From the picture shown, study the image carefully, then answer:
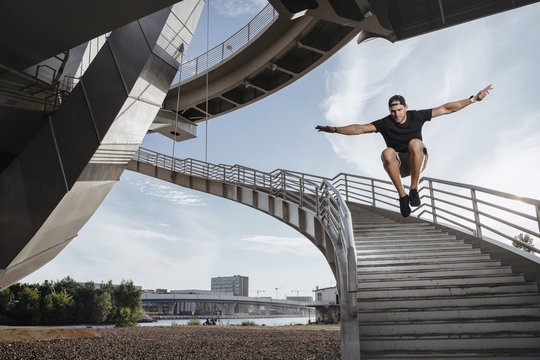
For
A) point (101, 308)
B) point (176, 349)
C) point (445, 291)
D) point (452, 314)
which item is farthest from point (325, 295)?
point (452, 314)

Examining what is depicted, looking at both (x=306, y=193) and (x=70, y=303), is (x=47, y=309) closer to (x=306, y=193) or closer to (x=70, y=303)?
(x=70, y=303)

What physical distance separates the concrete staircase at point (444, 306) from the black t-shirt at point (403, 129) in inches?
93.8

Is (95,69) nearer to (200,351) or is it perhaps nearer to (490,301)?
(200,351)

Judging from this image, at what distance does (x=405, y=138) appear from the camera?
4203 millimetres

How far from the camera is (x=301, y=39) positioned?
18406 millimetres

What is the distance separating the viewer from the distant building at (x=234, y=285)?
162500 millimetres

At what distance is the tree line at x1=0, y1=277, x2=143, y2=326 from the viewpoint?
92.9 ft

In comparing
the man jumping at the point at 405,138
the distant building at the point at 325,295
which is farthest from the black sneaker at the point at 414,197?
the distant building at the point at 325,295

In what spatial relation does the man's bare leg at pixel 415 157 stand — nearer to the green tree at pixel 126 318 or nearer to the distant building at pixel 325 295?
the green tree at pixel 126 318

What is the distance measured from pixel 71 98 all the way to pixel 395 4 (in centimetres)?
797

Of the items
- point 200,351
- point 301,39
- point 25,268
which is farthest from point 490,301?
point 301,39

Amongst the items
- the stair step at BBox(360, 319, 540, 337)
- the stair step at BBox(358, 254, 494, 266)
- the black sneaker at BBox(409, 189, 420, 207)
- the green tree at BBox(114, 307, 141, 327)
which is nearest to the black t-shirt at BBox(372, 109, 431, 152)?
the black sneaker at BBox(409, 189, 420, 207)

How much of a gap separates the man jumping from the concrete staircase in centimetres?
167

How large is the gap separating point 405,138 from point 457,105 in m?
0.76
